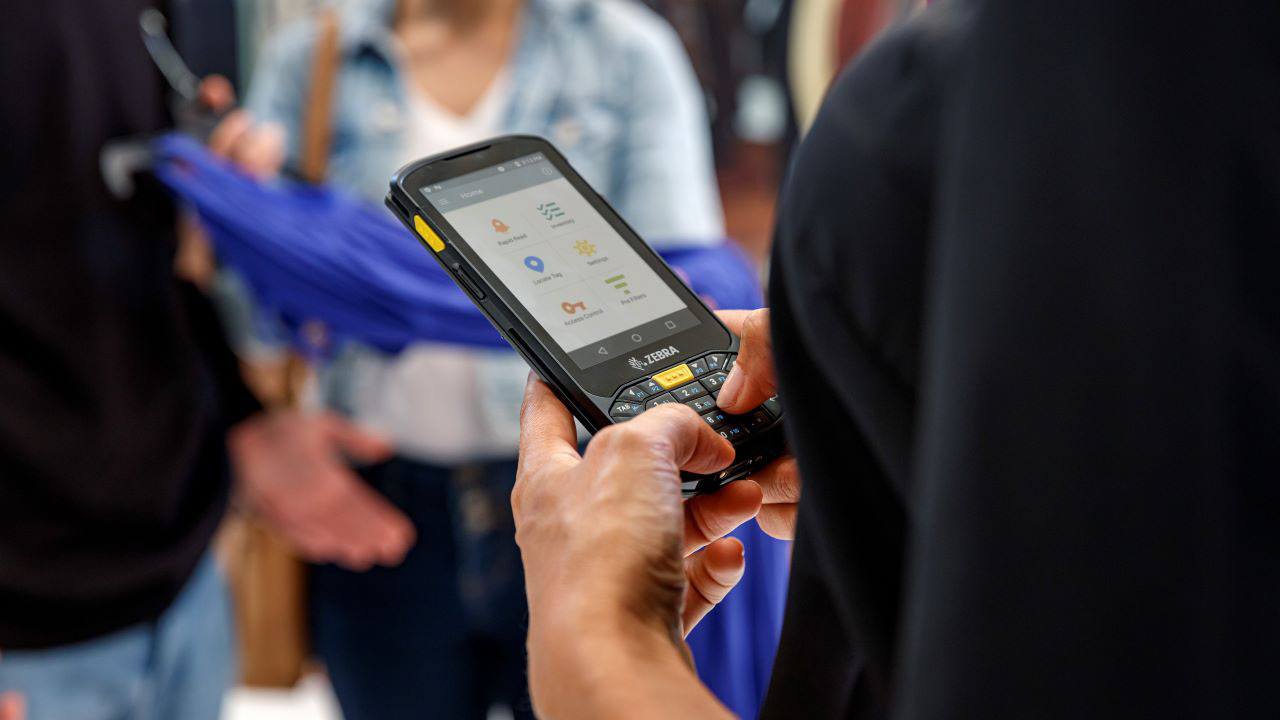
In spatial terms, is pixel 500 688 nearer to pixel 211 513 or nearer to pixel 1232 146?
pixel 211 513

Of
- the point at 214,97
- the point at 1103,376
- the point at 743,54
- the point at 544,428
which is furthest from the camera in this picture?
the point at 743,54

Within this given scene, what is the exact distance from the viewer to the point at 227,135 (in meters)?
1.03

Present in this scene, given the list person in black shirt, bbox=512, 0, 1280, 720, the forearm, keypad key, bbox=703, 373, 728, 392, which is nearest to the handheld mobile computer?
keypad key, bbox=703, 373, 728, 392

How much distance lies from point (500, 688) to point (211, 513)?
332 millimetres

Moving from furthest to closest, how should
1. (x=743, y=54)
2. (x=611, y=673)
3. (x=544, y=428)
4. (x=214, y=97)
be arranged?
(x=743, y=54) < (x=214, y=97) < (x=544, y=428) < (x=611, y=673)

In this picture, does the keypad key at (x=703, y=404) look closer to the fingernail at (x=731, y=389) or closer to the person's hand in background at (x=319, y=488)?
the fingernail at (x=731, y=389)

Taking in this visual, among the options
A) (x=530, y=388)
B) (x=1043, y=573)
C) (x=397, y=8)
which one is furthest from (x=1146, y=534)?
(x=397, y=8)

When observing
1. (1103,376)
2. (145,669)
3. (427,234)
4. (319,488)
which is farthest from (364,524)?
(1103,376)

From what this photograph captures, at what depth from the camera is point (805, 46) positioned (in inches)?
57.6

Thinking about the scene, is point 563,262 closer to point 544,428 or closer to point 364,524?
point 544,428

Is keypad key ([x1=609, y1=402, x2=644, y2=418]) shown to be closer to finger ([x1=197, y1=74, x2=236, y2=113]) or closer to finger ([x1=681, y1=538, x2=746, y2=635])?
finger ([x1=681, y1=538, x2=746, y2=635])

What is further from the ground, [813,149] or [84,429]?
[813,149]

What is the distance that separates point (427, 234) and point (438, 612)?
637 mm

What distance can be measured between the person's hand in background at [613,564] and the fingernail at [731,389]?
40mm
